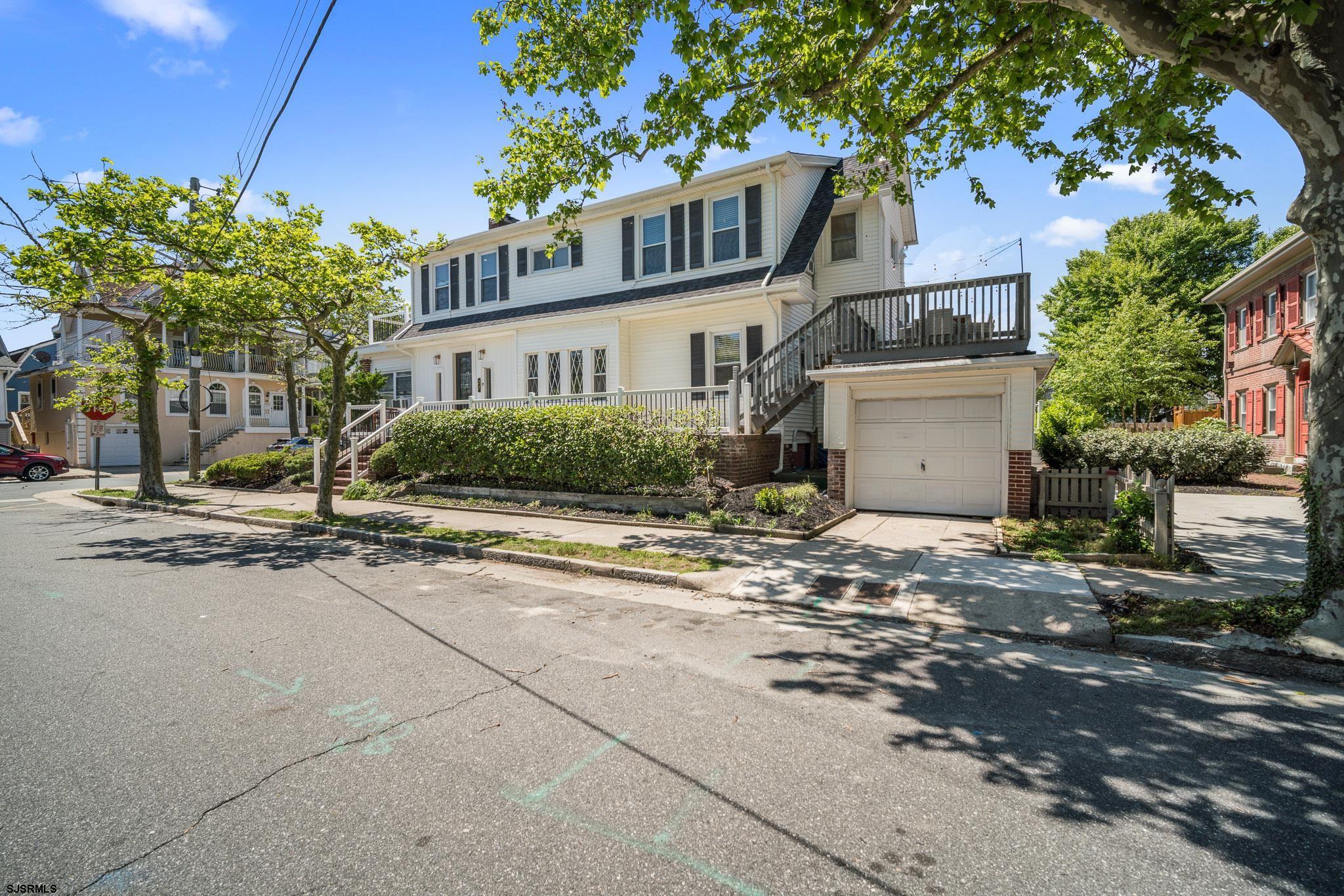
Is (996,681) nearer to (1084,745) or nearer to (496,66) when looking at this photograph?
(1084,745)

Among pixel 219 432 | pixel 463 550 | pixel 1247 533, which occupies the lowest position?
pixel 463 550

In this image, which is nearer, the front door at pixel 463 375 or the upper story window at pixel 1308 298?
the upper story window at pixel 1308 298

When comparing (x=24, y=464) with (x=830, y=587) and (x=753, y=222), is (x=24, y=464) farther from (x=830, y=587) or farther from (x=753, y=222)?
(x=830, y=587)

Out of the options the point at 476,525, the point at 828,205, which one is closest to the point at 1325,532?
the point at 476,525

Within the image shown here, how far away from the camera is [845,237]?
1708 centimetres

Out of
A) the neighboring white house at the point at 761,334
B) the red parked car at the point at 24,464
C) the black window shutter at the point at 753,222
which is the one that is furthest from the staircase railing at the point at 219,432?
the black window shutter at the point at 753,222

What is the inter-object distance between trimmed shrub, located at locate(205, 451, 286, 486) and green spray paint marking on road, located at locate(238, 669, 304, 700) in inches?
647

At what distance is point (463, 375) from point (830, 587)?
1757 centimetres

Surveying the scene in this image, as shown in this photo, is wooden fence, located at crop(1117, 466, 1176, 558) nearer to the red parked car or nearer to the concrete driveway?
the concrete driveway

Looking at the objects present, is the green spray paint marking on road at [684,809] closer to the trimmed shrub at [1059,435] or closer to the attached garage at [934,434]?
the attached garage at [934,434]

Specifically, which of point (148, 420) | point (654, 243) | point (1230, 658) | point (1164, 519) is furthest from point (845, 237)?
point (148, 420)

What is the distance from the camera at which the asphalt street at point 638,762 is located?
2.48 meters

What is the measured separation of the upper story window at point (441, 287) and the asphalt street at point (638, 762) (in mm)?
18087

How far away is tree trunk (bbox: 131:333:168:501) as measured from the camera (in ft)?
52.2
